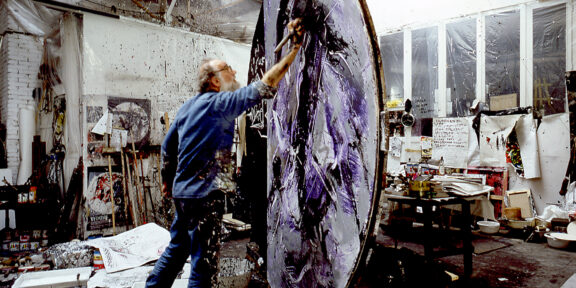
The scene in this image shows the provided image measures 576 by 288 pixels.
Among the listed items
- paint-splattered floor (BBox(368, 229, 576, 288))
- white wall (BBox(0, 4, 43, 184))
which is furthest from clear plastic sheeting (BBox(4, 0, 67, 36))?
paint-splattered floor (BBox(368, 229, 576, 288))

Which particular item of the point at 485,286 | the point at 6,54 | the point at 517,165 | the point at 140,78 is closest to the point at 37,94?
the point at 6,54

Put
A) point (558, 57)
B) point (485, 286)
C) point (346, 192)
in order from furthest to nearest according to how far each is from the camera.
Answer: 1. point (558, 57)
2. point (485, 286)
3. point (346, 192)

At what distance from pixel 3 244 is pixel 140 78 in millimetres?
2795

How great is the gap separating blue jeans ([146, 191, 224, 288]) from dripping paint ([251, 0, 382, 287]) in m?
0.33

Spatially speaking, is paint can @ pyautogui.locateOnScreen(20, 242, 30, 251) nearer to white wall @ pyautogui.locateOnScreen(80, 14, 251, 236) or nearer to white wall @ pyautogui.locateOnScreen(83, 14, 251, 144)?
white wall @ pyautogui.locateOnScreen(80, 14, 251, 236)

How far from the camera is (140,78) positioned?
4.96 metres

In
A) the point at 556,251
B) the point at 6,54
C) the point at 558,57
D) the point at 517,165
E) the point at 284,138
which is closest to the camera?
the point at 284,138

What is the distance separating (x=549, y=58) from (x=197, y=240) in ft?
17.7

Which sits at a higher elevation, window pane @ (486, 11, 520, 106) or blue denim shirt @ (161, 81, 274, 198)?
window pane @ (486, 11, 520, 106)

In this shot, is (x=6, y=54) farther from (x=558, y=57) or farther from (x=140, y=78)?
(x=558, y=57)

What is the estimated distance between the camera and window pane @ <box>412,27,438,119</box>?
19.0ft

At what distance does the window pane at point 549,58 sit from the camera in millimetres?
4680

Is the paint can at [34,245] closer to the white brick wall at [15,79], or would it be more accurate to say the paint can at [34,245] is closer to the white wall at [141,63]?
the white wall at [141,63]

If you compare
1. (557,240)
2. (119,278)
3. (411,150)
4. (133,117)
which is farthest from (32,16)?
(557,240)
